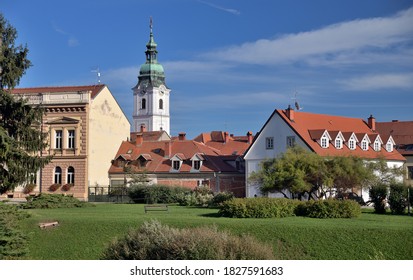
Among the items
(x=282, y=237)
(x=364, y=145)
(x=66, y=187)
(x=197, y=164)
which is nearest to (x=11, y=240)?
(x=282, y=237)

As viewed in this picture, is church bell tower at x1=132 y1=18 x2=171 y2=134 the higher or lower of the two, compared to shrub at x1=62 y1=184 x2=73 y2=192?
higher

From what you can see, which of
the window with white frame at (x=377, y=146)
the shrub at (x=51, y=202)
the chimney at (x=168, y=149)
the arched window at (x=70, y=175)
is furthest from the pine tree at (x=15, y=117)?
the window with white frame at (x=377, y=146)

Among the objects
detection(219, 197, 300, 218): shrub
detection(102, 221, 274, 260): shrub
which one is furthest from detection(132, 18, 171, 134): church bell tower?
detection(102, 221, 274, 260): shrub

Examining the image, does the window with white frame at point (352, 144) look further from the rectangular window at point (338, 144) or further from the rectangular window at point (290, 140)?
the rectangular window at point (290, 140)

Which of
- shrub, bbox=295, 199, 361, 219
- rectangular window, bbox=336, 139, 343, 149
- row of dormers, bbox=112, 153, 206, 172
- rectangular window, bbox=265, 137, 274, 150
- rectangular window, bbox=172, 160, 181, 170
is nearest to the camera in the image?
shrub, bbox=295, 199, 361, 219

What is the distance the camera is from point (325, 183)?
87.8ft

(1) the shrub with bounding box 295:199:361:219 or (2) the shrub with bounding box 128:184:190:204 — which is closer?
(1) the shrub with bounding box 295:199:361:219

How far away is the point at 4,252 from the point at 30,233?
136 inches

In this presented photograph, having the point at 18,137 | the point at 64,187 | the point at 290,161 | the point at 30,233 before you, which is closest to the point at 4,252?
the point at 30,233

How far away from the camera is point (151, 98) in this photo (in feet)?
305

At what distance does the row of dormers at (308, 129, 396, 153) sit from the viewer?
128ft

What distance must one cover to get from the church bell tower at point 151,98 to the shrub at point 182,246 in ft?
264

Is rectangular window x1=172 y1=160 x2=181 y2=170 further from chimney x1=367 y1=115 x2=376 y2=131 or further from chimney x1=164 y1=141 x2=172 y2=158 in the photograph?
chimney x1=367 y1=115 x2=376 y2=131

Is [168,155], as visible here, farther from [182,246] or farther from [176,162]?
[182,246]
